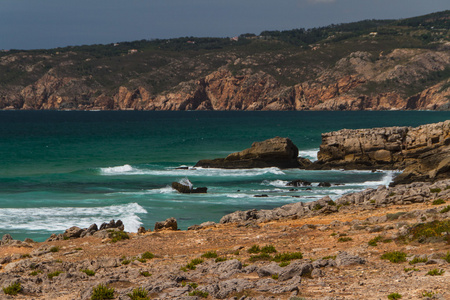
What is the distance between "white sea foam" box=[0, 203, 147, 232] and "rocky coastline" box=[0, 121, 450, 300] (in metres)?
5.24

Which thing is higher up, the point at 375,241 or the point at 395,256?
the point at 395,256

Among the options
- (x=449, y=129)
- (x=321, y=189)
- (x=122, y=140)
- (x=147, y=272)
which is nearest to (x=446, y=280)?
(x=147, y=272)

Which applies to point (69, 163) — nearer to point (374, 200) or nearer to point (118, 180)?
point (118, 180)

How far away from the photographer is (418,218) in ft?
69.3

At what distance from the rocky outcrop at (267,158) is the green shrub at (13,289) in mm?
41413

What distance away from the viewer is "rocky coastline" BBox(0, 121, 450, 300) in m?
13.2

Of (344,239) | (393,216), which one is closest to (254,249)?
(344,239)

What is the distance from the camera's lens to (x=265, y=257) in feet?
56.5

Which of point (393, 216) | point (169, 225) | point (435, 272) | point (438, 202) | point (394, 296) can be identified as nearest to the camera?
point (394, 296)

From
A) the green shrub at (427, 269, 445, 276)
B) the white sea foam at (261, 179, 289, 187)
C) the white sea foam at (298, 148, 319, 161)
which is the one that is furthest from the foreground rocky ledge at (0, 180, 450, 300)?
the white sea foam at (298, 148, 319, 161)

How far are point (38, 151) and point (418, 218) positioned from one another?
6106cm

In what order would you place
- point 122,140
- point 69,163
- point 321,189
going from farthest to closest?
point 122,140 < point 69,163 < point 321,189

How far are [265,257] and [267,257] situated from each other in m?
0.06

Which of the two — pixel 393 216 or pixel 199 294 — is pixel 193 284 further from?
pixel 393 216
